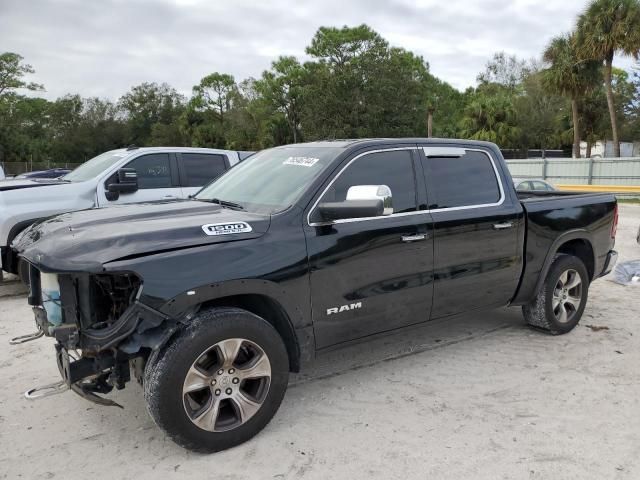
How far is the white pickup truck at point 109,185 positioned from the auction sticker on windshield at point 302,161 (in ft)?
10.3

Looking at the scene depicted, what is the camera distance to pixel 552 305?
5113 millimetres

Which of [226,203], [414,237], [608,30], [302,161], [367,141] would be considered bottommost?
[414,237]

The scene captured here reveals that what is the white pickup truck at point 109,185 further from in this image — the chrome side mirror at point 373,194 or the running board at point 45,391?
the chrome side mirror at point 373,194

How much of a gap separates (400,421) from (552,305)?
242 cm

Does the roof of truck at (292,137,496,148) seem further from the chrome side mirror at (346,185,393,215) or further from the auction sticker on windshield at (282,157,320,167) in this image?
the chrome side mirror at (346,185,393,215)

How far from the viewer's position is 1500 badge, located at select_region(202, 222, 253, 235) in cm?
315

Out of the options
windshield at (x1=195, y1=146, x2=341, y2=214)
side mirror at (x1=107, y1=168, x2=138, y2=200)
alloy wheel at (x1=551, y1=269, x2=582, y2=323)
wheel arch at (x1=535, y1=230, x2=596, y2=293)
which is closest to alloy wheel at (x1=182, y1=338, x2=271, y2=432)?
windshield at (x1=195, y1=146, x2=341, y2=214)

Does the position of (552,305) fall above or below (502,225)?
below

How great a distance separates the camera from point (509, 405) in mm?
3764

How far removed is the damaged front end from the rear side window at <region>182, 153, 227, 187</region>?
523 centimetres

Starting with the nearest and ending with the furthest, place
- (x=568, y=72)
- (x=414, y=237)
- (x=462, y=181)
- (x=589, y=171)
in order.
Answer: (x=414, y=237) < (x=462, y=181) < (x=589, y=171) < (x=568, y=72)

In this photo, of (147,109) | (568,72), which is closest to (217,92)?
(147,109)

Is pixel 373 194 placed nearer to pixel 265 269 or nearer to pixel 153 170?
pixel 265 269

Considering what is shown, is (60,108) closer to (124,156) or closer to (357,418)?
(124,156)
